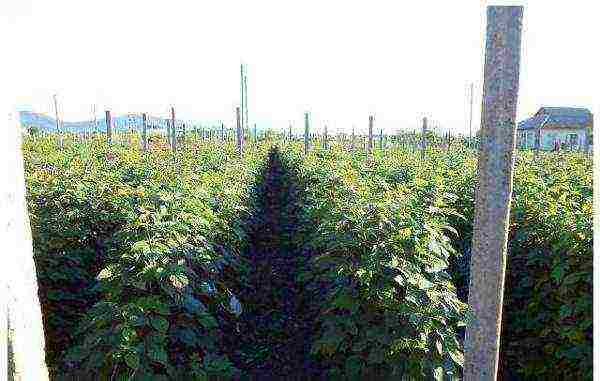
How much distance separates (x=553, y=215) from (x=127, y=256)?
357 cm

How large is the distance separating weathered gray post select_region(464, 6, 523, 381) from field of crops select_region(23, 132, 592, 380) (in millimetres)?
1631

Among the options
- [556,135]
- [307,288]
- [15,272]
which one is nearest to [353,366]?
[307,288]

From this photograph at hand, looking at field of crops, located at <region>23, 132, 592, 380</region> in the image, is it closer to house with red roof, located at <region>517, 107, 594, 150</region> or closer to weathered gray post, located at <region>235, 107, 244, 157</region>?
weathered gray post, located at <region>235, 107, 244, 157</region>

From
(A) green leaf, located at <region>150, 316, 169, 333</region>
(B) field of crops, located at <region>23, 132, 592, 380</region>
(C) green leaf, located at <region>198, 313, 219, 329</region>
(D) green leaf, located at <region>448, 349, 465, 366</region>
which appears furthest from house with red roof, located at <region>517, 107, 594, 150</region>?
(A) green leaf, located at <region>150, 316, 169, 333</region>

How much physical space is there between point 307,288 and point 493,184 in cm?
372

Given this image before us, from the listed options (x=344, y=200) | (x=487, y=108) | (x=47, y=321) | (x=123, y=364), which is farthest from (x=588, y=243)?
(x=47, y=321)

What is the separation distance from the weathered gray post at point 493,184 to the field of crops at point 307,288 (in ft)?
5.35

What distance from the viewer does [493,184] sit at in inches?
67.1

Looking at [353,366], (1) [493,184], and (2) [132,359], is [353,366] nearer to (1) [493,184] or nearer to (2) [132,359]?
(2) [132,359]

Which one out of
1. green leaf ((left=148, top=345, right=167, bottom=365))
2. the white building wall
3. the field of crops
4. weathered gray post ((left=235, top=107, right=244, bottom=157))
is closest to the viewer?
green leaf ((left=148, top=345, right=167, bottom=365))

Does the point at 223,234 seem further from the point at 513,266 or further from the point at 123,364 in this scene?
the point at 513,266

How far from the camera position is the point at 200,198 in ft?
19.3

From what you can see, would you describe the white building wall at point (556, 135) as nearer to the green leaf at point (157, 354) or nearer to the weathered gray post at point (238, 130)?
the weathered gray post at point (238, 130)

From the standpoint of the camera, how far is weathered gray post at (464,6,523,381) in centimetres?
161
